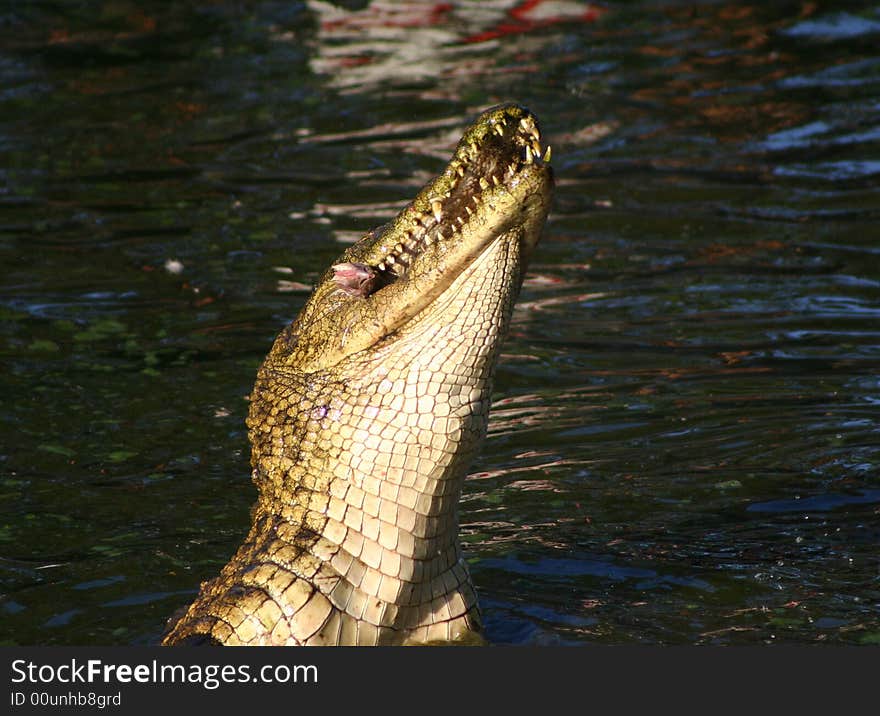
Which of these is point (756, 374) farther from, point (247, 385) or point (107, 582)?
point (107, 582)

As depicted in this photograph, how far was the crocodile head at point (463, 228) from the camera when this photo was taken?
3.89 m

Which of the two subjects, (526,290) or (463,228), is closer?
(463,228)

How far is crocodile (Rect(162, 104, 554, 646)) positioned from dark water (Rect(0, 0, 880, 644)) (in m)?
0.86

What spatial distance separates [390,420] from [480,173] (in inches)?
29.8

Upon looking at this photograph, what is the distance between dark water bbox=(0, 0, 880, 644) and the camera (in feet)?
18.6

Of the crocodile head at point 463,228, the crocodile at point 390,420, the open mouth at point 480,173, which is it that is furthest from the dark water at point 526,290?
the open mouth at point 480,173

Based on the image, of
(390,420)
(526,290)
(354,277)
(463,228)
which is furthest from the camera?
(526,290)

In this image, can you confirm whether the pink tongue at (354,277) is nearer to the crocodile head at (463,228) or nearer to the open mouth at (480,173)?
the crocodile head at (463,228)

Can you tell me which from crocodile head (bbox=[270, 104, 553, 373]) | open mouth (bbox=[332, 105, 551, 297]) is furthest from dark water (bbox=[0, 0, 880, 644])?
open mouth (bbox=[332, 105, 551, 297])

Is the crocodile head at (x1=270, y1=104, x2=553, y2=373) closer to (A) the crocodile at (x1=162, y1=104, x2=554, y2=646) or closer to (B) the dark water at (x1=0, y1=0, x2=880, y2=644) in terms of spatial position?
(A) the crocodile at (x1=162, y1=104, x2=554, y2=646)

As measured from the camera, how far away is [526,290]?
908 cm

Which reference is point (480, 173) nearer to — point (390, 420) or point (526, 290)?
point (390, 420)

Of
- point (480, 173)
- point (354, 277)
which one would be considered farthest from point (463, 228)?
point (354, 277)

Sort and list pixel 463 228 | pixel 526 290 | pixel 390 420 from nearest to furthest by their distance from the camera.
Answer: pixel 463 228 < pixel 390 420 < pixel 526 290
